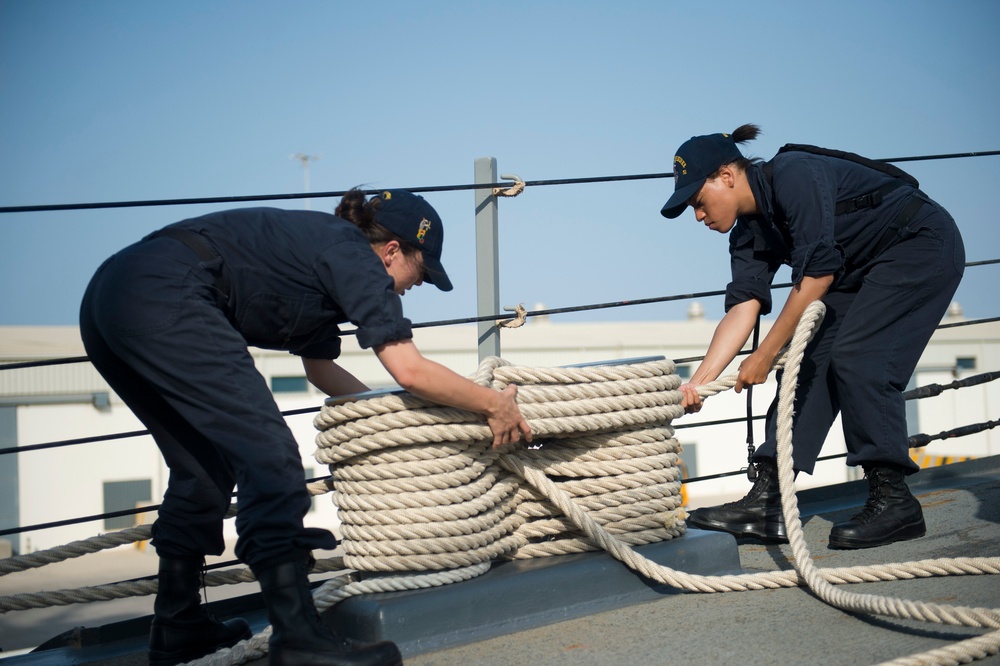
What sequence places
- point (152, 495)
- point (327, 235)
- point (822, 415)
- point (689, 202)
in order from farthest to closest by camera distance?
1. point (152, 495)
2. point (822, 415)
3. point (689, 202)
4. point (327, 235)

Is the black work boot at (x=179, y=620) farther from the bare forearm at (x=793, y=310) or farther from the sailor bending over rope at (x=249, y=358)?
the bare forearm at (x=793, y=310)

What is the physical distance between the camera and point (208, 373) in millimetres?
1687

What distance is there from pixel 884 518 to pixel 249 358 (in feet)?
5.64

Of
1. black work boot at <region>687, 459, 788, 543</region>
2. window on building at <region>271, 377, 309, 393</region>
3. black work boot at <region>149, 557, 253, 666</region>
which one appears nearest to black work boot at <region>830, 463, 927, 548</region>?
black work boot at <region>687, 459, 788, 543</region>

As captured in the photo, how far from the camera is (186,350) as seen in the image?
5.52 feet

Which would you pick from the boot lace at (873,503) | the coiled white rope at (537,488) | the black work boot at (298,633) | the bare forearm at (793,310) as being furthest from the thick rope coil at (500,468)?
the boot lace at (873,503)

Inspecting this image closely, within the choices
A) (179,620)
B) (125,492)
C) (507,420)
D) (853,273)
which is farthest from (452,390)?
(125,492)

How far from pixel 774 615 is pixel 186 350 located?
4.22ft

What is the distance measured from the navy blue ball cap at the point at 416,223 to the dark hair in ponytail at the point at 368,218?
12mm

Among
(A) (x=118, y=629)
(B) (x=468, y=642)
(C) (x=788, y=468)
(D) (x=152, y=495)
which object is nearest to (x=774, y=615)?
(C) (x=788, y=468)

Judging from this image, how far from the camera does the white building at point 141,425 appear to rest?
671 inches

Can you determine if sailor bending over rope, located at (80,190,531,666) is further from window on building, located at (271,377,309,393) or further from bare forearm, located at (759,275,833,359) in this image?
window on building, located at (271,377,309,393)

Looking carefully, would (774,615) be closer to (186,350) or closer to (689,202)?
(689,202)

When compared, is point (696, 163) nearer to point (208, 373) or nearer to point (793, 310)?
point (793, 310)
